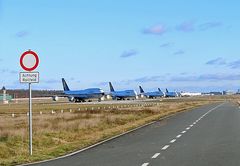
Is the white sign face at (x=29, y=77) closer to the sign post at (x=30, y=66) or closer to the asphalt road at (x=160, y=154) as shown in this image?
the sign post at (x=30, y=66)

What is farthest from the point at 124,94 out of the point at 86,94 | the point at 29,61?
the point at 29,61

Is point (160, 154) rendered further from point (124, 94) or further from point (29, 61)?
point (124, 94)

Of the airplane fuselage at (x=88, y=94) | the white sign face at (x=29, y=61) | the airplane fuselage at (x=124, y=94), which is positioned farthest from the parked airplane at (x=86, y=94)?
the white sign face at (x=29, y=61)

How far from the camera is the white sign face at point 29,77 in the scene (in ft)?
54.7

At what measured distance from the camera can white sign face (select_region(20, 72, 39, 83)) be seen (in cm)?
1667

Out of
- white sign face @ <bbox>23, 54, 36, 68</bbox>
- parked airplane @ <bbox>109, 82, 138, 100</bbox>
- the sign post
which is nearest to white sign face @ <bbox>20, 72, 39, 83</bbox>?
the sign post

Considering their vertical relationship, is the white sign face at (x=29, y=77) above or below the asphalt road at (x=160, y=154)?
above

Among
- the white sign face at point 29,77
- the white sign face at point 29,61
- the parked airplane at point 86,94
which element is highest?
the parked airplane at point 86,94

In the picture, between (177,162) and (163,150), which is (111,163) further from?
(163,150)

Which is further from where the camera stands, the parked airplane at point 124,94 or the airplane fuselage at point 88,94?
the parked airplane at point 124,94

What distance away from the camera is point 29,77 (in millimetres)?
16719

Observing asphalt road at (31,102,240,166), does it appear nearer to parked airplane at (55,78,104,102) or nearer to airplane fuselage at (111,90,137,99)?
parked airplane at (55,78,104,102)

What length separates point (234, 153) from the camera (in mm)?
15758

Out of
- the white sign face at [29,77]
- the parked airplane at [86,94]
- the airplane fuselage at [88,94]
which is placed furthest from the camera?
the parked airplane at [86,94]
